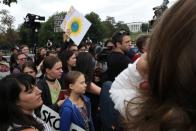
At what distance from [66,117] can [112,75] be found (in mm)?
1791

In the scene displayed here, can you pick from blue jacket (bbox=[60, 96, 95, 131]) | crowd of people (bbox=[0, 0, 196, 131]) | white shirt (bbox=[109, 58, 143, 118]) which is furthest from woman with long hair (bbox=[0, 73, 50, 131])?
blue jacket (bbox=[60, 96, 95, 131])

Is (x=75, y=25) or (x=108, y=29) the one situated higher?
(x=75, y=25)

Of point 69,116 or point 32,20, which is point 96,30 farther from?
point 69,116

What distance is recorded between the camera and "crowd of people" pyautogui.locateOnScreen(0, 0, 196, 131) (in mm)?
1011

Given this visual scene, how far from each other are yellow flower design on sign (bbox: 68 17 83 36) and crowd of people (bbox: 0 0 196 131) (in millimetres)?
3484

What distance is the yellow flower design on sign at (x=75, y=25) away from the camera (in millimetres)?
9602

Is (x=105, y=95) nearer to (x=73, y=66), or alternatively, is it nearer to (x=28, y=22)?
(x=73, y=66)

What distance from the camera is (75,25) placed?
9672mm

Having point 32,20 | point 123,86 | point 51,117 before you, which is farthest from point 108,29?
point 123,86

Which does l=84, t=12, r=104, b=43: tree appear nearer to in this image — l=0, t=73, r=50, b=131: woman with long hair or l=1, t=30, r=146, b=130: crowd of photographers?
l=1, t=30, r=146, b=130: crowd of photographers

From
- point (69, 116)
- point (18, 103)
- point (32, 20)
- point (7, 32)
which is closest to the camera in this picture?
point (18, 103)

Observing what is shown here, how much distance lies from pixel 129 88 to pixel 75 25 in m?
7.05

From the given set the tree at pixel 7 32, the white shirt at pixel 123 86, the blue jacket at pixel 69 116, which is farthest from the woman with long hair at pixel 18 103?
the tree at pixel 7 32

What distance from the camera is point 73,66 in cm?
→ 571
